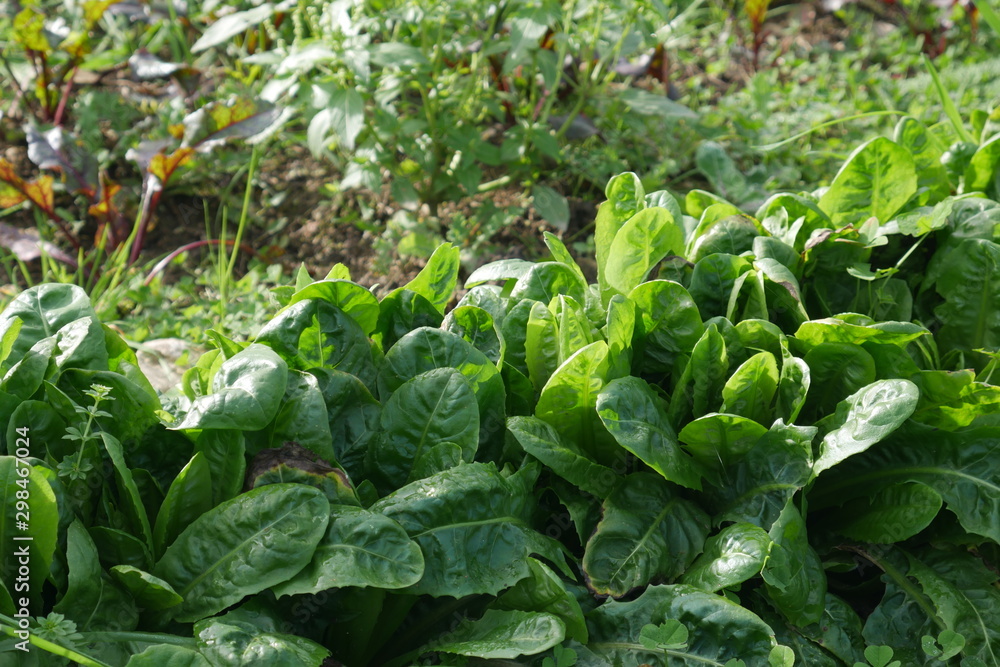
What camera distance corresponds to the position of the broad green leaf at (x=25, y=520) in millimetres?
1337

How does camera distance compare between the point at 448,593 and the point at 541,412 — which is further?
the point at 541,412

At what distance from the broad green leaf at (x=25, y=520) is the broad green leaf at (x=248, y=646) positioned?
29 cm

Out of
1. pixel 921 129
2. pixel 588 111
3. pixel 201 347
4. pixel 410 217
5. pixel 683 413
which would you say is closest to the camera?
pixel 683 413

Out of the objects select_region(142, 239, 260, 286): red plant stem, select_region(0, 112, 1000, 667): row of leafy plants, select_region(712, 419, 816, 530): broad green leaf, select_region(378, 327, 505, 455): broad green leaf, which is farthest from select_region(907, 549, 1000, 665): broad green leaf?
Result: select_region(142, 239, 260, 286): red plant stem

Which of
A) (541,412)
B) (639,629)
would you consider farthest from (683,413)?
Answer: (639,629)

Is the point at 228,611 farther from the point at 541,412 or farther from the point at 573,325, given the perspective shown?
the point at 573,325

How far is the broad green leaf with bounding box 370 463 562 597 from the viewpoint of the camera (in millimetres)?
1485

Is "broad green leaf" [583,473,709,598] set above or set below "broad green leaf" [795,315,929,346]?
below

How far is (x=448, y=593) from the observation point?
1.46 m

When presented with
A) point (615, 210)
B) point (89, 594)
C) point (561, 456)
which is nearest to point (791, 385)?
point (561, 456)

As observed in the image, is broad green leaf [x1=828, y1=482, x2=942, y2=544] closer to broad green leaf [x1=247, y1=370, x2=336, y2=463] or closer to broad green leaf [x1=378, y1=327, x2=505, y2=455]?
broad green leaf [x1=378, y1=327, x2=505, y2=455]

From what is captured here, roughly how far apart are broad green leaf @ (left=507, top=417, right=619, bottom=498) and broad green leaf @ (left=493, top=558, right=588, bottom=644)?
211mm

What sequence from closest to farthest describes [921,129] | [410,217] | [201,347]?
1. [921,129]
2. [201,347]
3. [410,217]

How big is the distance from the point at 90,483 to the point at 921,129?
7.36ft
